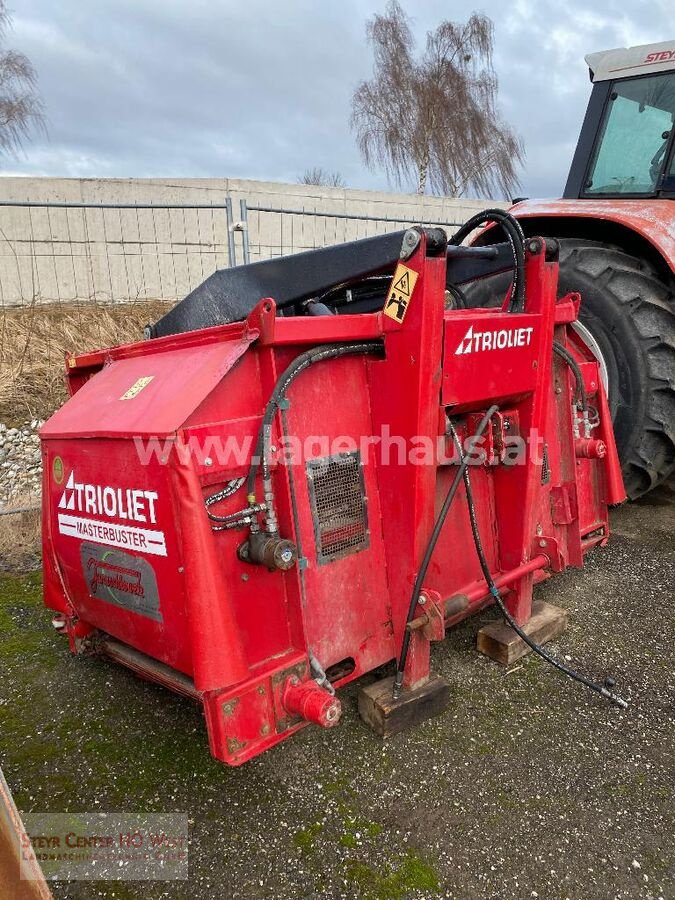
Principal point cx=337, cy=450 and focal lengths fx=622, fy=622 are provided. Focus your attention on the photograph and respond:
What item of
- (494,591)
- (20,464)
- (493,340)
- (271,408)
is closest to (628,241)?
(493,340)

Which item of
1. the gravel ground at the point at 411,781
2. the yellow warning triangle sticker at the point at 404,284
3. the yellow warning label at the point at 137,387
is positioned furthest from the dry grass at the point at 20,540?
the yellow warning triangle sticker at the point at 404,284

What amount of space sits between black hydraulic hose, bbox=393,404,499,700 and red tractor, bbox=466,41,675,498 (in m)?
1.27

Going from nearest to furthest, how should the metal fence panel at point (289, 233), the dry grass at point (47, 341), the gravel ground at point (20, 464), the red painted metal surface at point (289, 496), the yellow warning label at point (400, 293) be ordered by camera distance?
the red painted metal surface at point (289, 496) < the yellow warning label at point (400, 293) < the gravel ground at point (20, 464) < the dry grass at point (47, 341) < the metal fence panel at point (289, 233)

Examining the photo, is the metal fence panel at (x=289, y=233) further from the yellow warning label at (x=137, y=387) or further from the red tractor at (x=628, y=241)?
the yellow warning label at (x=137, y=387)

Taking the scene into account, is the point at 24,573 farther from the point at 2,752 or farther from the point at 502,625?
the point at 502,625

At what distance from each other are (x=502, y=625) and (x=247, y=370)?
1492mm

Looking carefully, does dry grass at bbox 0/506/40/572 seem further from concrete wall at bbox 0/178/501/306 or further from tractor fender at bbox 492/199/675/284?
concrete wall at bbox 0/178/501/306

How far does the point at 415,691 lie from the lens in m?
2.08

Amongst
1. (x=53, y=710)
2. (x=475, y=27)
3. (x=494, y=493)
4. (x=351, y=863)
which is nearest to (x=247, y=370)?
(x=494, y=493)

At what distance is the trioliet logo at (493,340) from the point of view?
2.00 m

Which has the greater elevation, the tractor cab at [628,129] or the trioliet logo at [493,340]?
the tractor cab at [628,129]

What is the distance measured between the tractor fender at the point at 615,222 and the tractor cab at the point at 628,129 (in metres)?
0.22

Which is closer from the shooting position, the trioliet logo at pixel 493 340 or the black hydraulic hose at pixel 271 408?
the black hydraulic hose at pixel 271 408

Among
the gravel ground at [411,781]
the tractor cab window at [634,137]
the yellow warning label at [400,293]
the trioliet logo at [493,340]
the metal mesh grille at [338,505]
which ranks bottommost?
the gravel ground at [411,781]
